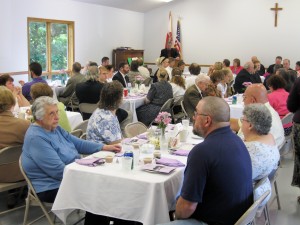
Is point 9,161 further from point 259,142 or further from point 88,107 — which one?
point 88,107

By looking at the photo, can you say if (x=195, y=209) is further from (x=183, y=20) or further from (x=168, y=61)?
(x=183, y=20)

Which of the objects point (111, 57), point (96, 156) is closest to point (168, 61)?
point (111, 57)

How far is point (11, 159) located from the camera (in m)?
3.46

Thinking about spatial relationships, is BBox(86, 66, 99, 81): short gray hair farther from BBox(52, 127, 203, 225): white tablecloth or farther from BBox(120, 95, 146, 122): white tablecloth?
BBox(52, 127, 203, 225): white tablecloth

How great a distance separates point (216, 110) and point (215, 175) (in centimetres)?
40

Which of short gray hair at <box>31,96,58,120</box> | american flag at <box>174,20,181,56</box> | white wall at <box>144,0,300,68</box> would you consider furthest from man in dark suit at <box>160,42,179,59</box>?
short gray hair at <box>31,96,58,120</box>

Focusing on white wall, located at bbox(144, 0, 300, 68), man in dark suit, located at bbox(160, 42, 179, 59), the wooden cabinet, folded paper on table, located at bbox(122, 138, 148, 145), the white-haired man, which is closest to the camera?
folded paper on table, located at bbox(122, 138, 148, 145)

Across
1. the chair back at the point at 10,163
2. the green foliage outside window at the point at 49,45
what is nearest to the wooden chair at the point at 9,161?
the chair back at the point at 10,163

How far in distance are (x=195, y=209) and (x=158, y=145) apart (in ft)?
3.84

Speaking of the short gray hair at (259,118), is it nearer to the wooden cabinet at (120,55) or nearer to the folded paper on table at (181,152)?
the folded paper on table at (181,152)

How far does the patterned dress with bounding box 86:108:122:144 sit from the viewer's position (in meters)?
3.80

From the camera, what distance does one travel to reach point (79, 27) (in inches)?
424

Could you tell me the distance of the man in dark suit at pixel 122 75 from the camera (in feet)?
26.7

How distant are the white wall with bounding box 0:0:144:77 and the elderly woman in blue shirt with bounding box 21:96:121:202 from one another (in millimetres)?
5602
